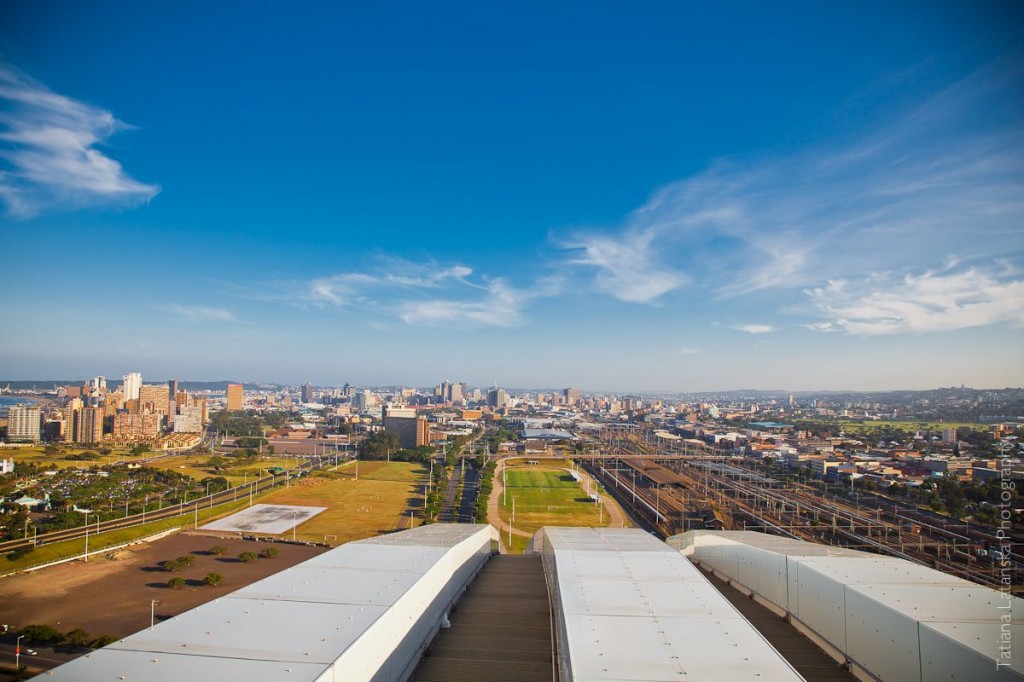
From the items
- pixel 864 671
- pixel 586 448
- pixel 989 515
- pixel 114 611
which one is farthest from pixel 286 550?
pixel 586 448

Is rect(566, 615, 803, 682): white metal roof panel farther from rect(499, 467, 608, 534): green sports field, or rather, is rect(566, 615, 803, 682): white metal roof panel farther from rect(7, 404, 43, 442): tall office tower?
rect(7, 404, 43, 442): tall office tower

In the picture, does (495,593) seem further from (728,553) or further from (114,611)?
(114,611)

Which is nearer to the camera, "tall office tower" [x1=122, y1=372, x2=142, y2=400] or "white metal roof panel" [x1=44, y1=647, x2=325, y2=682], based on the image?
"white metal roof panel" [x1=44, y1=647, x2=325, y2=682]

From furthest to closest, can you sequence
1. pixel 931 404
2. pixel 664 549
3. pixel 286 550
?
1. pixel 931 404
2. pixel 286 550
3. pixel 664 549

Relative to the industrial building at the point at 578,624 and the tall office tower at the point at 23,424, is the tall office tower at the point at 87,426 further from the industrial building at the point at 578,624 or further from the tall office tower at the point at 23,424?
the industrial building at the point at 578,624

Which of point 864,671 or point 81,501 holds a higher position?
point 864,671

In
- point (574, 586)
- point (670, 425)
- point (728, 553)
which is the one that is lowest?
point (670, 425)

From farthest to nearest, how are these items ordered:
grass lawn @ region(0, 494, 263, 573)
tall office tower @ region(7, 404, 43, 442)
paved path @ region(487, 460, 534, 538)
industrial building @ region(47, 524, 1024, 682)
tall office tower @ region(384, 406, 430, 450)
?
tall office tower @ region(384, 406, 430, 450), tall office tower @ region(7, 404, 43, 442), paved path @ region(487, 460, 534, 538), grass lawn @ region(0, 494, 263, 573), industrial building @ region(47, 524, 1024, 682)

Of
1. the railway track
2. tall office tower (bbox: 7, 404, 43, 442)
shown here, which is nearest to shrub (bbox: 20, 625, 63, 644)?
A: the railway track
